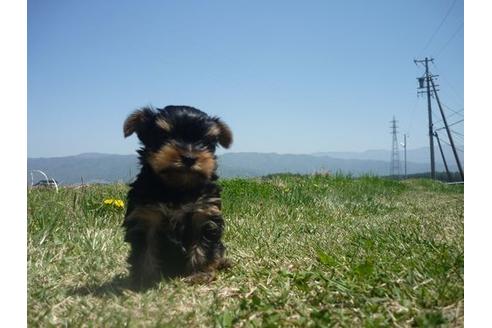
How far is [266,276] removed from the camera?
307cm

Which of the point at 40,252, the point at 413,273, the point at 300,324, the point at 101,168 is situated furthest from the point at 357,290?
the point at 101,168

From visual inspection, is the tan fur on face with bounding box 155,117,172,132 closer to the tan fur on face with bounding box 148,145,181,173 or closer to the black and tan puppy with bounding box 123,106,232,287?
the black and tan puppy with bounding box 123,106,232,287

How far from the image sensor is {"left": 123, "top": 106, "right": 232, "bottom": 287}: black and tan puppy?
3057mm

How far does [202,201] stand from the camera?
3.26 m

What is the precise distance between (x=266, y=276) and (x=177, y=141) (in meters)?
1.08

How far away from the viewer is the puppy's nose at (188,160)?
2.96 m

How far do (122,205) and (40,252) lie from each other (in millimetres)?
1970

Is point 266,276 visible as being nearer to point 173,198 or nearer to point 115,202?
point 173,198

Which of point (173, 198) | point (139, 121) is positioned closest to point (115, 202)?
point (139, 121)

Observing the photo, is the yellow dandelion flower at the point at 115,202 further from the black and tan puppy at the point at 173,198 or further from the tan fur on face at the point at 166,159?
the tan fur on face at the point at 166,159

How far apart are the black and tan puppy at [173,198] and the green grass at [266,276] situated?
8.1 inches

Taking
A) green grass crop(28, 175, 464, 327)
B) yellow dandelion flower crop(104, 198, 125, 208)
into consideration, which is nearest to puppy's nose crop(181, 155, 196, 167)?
green grass crop(28, 175, 464, 327)

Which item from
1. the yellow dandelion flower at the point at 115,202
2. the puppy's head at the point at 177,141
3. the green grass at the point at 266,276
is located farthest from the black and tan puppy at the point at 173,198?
the yellow dandelion flower at the point at 115,202
